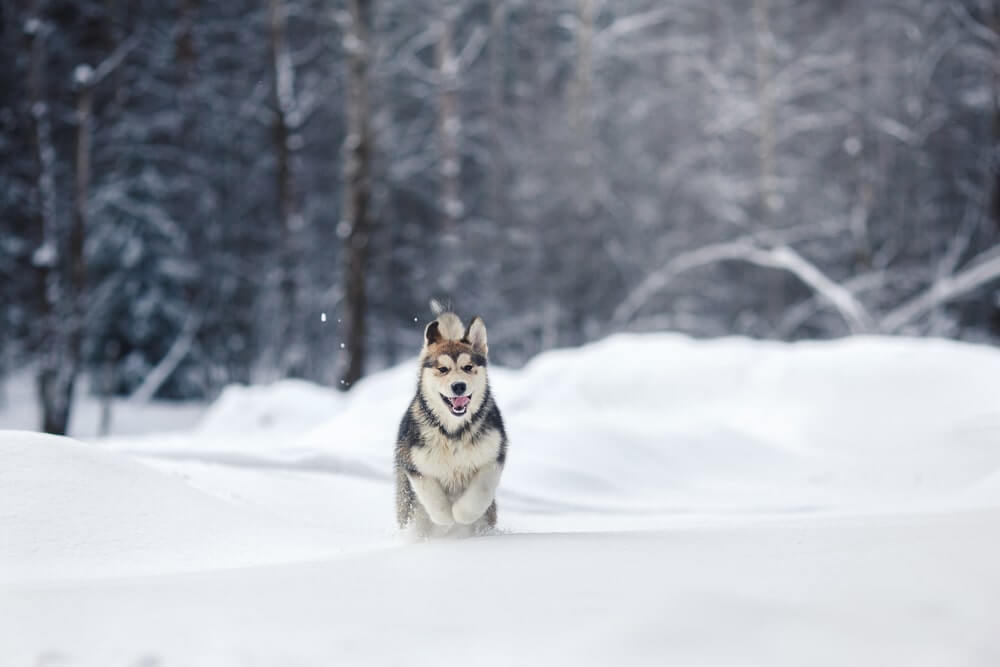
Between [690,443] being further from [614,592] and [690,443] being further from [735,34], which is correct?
[735,34]

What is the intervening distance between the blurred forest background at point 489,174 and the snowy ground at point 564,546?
4.71 metres

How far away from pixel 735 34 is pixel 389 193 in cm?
760

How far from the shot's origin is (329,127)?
14.9 meters

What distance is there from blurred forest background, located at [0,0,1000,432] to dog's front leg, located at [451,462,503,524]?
780cm

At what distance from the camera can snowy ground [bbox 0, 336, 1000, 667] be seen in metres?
1.80

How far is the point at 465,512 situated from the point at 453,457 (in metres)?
0.20

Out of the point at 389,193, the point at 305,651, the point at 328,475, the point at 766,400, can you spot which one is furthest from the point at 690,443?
the point at 389,193

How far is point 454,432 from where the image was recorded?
9.18ft

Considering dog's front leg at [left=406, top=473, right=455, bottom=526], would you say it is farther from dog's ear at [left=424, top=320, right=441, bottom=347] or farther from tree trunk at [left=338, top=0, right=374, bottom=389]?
tree trunk at [left=338, top=0, right=374, bottom=389]

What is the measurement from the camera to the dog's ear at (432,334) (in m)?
2.91

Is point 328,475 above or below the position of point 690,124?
below

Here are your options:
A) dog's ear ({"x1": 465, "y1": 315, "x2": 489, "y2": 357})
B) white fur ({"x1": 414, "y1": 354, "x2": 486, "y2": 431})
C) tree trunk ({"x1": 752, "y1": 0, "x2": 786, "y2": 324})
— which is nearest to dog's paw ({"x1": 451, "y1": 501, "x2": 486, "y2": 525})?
white fur ({"x1": 414, "y1": 354, "x2": 486, "y2": 431})

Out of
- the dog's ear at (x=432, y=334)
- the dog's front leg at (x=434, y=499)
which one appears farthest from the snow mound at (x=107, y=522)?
the dog's ear at (x=432, y=334)

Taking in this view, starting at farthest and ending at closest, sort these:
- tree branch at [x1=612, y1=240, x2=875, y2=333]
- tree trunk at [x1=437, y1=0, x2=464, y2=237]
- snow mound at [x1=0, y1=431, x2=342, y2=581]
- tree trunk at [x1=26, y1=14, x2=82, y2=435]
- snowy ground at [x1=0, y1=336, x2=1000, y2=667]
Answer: tree trunk at [x1=437, y1=0, x2=464, y2=237], tree branch at [x1=612, y1=240, x2=875, y2=333], tree trunk at [x1=26, y1=14, x2=82, y2=435], snow mound at [x1=0, y1=431, x2=342, y2=581], snowy ground at [x1=0, y1=336, x2=1000, y2=667]
